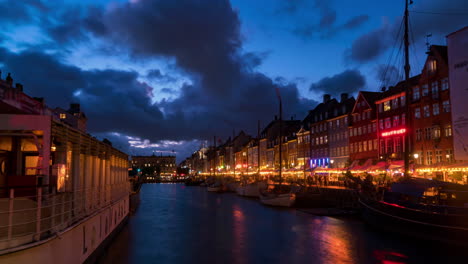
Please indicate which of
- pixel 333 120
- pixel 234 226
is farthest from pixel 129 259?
pixel 333 120

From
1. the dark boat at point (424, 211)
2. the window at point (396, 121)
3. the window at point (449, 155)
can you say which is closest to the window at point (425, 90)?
the window at point (396, 121)

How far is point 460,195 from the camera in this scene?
87.1ft

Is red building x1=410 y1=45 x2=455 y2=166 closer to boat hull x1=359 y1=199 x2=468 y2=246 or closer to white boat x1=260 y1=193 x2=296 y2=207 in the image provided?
white boat x1=260 y1=193 x2=296 y2=207

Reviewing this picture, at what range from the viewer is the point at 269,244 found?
26297mm

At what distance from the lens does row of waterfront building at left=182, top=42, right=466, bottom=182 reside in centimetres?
4762

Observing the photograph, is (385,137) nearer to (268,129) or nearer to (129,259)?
(129,259)

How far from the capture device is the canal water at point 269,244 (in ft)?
71.9

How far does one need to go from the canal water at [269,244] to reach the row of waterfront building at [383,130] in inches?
429

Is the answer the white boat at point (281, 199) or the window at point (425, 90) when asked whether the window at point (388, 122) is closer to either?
the window at point (425, 90)

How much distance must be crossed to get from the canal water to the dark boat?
2.52 ft

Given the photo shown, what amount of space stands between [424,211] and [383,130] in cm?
3679

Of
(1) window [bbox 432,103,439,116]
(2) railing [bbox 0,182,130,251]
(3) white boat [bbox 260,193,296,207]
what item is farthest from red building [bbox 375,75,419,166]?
(2) railing [bbox 0,182,130,251]

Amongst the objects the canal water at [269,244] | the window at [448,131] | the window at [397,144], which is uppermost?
the window at [448,131]

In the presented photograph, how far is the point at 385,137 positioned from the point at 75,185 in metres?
53.4
